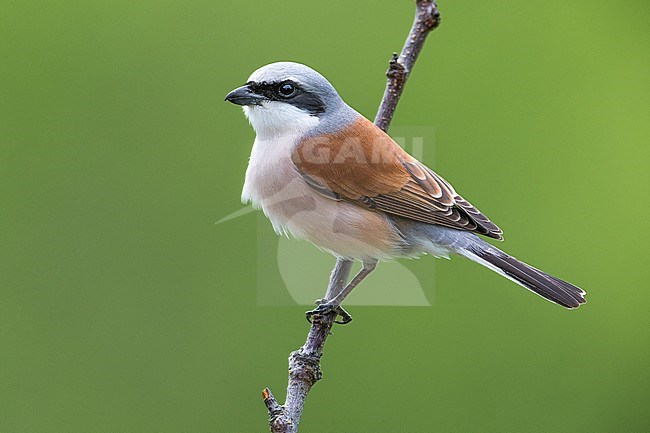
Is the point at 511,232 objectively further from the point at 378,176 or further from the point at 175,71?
the point at 175,71

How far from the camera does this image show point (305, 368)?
66.9 inches

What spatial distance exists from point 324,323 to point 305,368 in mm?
170

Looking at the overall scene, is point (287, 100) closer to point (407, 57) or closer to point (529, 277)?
point (407, 57)

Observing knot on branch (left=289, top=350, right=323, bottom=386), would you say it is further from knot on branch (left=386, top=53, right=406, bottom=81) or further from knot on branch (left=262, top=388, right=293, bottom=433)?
knot on branch (left=386, top=53, right=406, bottom=81)

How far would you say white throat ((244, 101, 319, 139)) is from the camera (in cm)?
180

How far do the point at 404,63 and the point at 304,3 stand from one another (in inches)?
36.7

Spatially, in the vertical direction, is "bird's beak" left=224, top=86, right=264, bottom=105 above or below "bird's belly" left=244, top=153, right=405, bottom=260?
above

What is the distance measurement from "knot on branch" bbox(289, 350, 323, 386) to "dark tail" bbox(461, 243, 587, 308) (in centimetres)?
43

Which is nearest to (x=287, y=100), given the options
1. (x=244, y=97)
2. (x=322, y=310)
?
(x=244, y=97)

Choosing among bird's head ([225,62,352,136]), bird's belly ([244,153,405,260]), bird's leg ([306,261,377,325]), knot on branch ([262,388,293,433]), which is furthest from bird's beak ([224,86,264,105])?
knot on branch ([262,388,293,433])

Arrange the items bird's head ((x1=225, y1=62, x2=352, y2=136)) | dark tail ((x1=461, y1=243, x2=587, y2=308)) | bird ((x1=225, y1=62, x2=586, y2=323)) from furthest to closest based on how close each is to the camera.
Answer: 1. bird ((x1=225, y1=62, x2=586, y2=323))
2. bird's head ((x1=225, y1=62, x2=352, y2=136))
3. dark tail ((x1=461, y1=243, x2=587, y2=308))

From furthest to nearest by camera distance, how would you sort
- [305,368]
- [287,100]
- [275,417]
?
[287,100], [305,368], [275,417]

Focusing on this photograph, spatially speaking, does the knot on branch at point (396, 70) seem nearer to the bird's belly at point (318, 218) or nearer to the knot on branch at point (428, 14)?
the knot on branch at point (428, 14)

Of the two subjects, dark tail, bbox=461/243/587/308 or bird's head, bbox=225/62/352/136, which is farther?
bird's head, bbox=225/62/352/136
